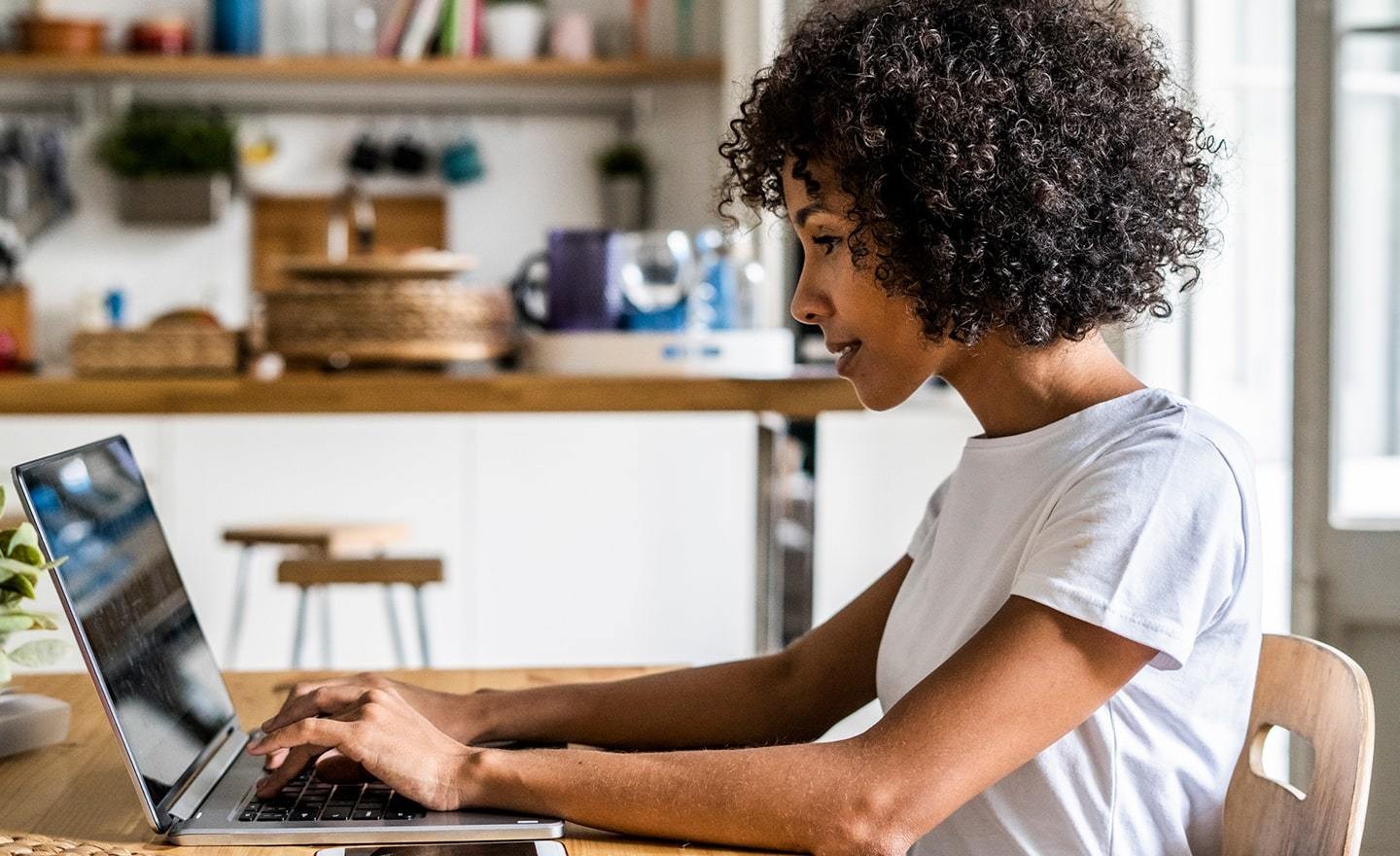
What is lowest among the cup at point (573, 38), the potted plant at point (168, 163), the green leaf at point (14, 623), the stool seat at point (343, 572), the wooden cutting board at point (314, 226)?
the stool seat at point (343, 572)

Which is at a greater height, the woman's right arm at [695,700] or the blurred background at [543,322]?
the blurred background at [543,322]

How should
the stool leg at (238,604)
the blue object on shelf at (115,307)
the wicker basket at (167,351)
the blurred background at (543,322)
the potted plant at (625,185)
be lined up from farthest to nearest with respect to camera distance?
1. the potted plant at (625,185)
2. the blue object on shelf at (115,307)
3. the stool leg at (238,604)
4. the wicker basket at (167,351)
5. the blurred background at (543,322)

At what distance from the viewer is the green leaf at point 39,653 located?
937 millimetres

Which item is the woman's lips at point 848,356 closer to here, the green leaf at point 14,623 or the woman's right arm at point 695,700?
the woman's right arm at point 695,700

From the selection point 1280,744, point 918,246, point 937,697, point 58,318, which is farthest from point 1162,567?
point 58,318

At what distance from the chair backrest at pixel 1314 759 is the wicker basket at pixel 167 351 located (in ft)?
6.63

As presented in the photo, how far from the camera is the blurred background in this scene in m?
1.94

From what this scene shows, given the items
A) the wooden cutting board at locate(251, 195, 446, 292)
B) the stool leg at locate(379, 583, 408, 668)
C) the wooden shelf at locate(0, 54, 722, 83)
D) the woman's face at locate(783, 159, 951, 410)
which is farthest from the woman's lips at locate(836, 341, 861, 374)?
the wooden cutting board at locate(251, 195, 446, 292)

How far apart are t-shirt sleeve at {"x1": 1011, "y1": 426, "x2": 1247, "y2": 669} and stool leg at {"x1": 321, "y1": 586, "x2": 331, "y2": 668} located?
250cm

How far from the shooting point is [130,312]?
5148 millimetres

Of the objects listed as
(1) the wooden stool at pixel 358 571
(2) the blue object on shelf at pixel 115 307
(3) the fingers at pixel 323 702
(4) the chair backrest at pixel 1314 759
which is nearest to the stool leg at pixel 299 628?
(1) the wooden stool at pixel 358 571

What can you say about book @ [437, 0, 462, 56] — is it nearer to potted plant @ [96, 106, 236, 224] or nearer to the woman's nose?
potted plant @ [96, 106, 236, 224]

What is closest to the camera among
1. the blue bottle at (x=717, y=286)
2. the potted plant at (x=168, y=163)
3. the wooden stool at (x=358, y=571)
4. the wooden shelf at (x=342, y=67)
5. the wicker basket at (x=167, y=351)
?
the wooden stool at (x=358, y=571)

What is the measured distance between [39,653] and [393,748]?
0.78ft
